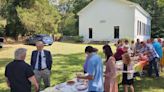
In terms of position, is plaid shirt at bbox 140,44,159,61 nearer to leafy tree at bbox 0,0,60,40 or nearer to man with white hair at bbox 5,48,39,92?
man with white hair at bbox 5,48,39,92

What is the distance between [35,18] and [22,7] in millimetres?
3120

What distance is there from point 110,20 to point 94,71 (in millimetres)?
42191

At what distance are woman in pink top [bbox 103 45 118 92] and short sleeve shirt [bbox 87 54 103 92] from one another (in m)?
0.75

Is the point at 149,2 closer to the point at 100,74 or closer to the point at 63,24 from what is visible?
the point at 63,24

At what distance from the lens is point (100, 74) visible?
8.14 metres

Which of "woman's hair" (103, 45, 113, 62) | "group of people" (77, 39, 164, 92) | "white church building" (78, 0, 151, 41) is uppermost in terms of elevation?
"white church building" (78, 0, 151, 41)

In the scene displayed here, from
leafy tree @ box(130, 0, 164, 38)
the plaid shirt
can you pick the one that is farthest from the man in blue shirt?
leafy tree @ box(130, 0, 164, 38)

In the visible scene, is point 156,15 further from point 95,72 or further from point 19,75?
point 19,75

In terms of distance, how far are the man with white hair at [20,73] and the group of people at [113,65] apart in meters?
1.16

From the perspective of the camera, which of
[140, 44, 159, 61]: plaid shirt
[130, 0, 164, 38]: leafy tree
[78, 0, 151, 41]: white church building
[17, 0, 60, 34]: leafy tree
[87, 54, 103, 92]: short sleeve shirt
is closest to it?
[87, 54, 103, 92]: short sleeve shirt

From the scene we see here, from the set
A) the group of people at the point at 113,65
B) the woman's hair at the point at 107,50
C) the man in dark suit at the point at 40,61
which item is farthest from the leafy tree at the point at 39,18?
the woman's hair at the point at 107,50

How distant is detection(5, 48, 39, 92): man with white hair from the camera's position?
7414mm

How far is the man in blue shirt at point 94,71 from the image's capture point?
7859 millimetres

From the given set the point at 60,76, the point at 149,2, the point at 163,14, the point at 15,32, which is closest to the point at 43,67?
the point at 60,76
